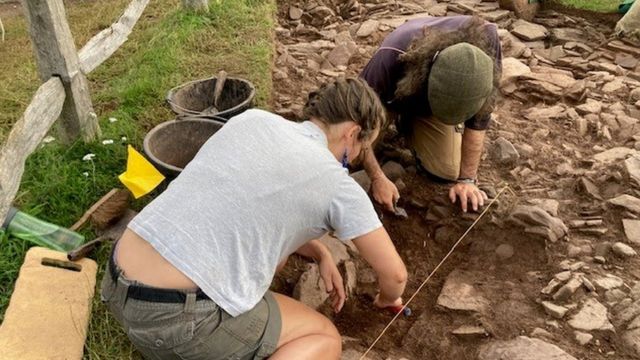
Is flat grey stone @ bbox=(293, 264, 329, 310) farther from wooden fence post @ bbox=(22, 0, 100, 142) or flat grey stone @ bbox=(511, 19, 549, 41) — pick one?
flat grey stone @ bbox=(511, 19, 549, 41)

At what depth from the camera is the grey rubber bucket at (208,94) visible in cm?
407

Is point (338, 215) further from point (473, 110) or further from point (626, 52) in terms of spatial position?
point (626, 52)

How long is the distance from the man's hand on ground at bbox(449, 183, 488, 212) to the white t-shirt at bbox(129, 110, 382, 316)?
4.45 feet

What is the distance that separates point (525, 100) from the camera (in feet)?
16.0

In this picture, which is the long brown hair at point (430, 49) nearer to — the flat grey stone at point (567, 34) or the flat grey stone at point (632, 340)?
the flat grey stone at point (632, 340)

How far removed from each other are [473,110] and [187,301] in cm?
185

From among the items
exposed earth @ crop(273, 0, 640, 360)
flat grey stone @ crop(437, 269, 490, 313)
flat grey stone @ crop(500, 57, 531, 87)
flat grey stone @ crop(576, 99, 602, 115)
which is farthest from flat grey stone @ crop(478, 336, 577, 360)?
flat grey stone @ crop(500, 57, 531, 87)

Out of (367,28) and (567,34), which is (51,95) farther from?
(567,34)

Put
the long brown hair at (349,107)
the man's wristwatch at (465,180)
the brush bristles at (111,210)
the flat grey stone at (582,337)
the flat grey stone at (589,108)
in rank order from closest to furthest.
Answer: the long brown hair at (349,107), the flat grey stone at (582,337), the brush bristles at (111,210), the man's wristwatch at (465,180), the flat grey stone at (589,108)

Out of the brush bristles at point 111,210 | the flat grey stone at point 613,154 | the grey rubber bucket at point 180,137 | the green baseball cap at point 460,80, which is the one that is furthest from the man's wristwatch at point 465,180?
the brush bristles at point 111,210

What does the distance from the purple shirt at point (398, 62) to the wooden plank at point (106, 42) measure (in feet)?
5.82

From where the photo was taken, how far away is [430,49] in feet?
10.6

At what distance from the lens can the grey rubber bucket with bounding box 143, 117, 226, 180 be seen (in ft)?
11.9

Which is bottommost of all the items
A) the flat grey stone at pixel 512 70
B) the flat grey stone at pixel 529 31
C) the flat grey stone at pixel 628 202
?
the flat grey stone at pixel 529 31
